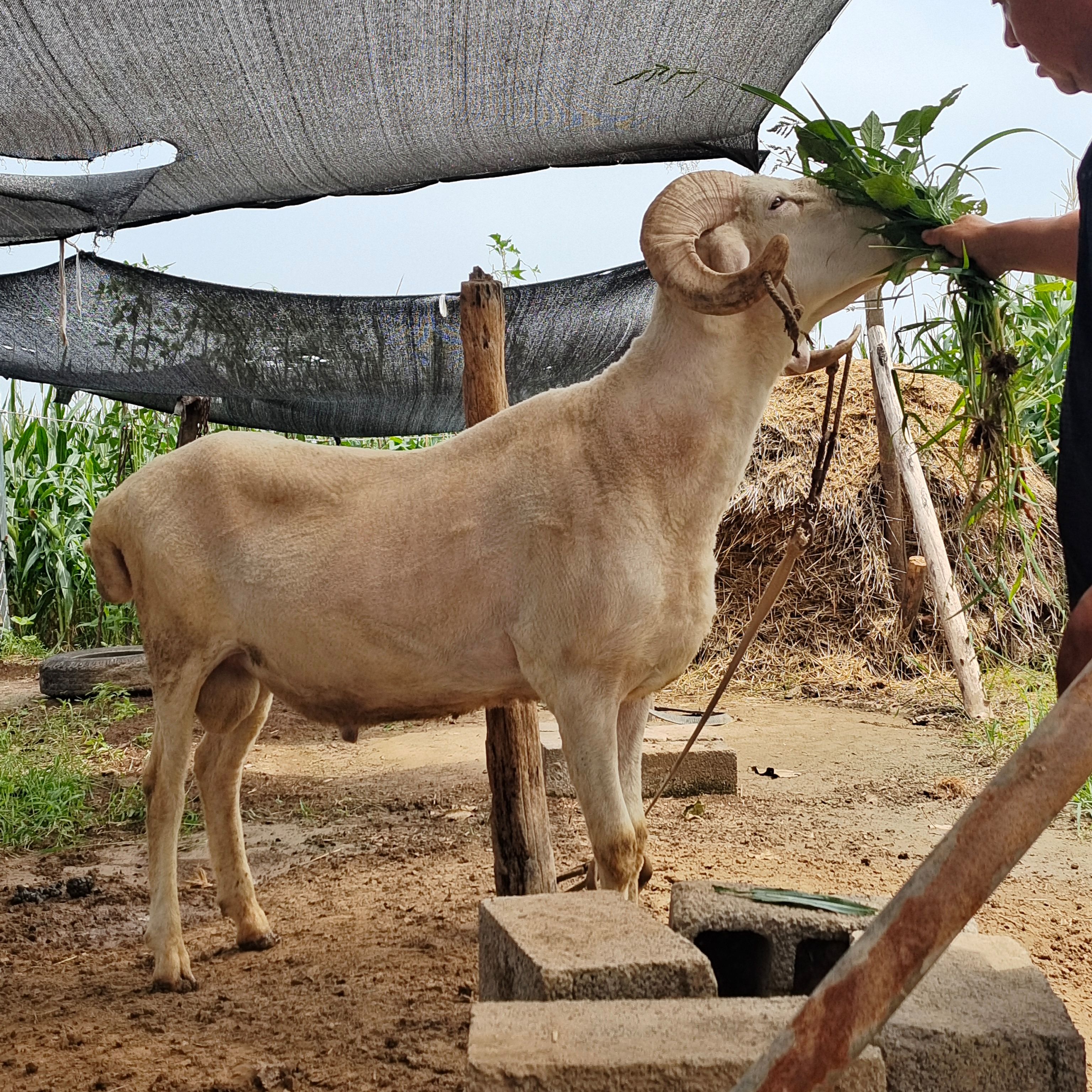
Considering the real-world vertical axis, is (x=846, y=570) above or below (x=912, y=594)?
above

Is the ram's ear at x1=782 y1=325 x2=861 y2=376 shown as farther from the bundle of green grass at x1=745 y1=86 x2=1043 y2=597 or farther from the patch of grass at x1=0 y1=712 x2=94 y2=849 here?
the patch of grass at x1=0 y1=712 x2=94 y2=849

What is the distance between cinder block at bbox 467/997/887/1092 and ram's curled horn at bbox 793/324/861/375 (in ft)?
6.60

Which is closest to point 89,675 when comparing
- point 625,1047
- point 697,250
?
point 697,250

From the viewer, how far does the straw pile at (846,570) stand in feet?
30.3

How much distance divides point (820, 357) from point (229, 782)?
2432 millimetres

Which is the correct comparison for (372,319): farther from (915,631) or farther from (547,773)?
(915,631)

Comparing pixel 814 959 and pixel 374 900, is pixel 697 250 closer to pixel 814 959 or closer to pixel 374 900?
pixel 814 959

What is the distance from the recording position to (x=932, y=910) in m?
1.20

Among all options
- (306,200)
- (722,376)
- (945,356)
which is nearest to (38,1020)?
(722,376)

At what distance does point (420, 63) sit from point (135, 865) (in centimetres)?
360

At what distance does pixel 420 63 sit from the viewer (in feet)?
14.6

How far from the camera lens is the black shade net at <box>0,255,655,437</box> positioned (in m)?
7.32

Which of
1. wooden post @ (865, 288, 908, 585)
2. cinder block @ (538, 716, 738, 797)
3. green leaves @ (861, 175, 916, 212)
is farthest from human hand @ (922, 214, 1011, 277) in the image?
wooden post @ (865, 288, 908, 585)

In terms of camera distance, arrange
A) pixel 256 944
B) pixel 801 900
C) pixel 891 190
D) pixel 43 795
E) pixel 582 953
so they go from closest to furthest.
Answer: pixel 582 953
pixel 801 900
pixel 891 190
pixel 256 944
pixel 43 795
